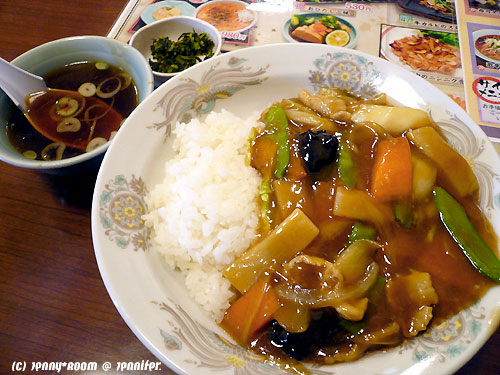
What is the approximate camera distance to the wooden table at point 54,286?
6.55ft

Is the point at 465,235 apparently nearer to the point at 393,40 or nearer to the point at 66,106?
the point at 393,40

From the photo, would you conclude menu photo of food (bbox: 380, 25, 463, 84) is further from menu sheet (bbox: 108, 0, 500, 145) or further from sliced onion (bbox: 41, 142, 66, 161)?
sliced onion (bbox: 41, 142, 66, 161)

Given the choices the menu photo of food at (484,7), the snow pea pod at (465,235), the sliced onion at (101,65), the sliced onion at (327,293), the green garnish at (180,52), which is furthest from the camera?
the menu photo of food at (484,7)

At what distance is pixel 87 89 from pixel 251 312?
217 centimetres

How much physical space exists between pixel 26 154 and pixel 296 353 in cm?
218

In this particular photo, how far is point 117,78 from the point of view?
277 cm

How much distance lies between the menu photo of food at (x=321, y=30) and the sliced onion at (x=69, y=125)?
2.16 m

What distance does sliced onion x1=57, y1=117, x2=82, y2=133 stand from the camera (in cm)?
253

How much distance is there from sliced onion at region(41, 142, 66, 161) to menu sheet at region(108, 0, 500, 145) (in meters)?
1.61

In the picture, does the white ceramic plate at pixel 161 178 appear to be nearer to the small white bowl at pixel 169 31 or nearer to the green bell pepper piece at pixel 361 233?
the green bell pepper piece at pixel 361 233

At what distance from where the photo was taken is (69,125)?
8.39ft

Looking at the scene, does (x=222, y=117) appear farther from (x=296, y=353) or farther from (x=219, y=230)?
(x=296, y=353)

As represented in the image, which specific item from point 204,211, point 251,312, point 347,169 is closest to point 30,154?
point 204,211

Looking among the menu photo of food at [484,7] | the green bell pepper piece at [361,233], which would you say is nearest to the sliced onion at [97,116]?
the green bell pepper piece at [361,233]
